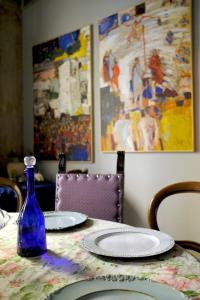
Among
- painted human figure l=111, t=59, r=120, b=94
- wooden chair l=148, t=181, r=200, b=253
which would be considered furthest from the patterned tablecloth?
painted human figure l=111, t=59, r=120, b=94

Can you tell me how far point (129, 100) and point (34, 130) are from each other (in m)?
1.38

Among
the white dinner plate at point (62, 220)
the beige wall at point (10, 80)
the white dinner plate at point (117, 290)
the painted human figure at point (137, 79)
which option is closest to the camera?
the white dinner plate at point (117, 290)

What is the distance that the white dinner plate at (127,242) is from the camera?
86 cm

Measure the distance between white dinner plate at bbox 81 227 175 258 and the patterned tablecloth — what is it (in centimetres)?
2

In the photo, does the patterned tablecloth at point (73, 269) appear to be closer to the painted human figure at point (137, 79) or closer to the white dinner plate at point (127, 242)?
the white dinner plate at point (127, 242)

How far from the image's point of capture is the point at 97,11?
290 centimetres

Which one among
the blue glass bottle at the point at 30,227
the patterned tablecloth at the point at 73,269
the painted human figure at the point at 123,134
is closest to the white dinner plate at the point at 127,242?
the patterned tablecloth at the point at 73,269

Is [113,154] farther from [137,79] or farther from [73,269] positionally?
[73,269]

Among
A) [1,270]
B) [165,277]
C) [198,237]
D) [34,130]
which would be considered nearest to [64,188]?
[1,270]

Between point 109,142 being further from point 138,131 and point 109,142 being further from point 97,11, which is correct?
point 97,11

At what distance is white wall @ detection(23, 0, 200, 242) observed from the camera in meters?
2.31

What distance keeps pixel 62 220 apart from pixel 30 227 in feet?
1.23

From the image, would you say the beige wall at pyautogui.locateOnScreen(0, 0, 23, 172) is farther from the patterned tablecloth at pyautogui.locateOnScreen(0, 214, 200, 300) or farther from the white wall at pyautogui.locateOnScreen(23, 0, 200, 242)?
the patterned tablecloth at pyautogui.locateOnScreen(0, 214, 200, 300)

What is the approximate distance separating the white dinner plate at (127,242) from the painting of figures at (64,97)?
1.94 metres
